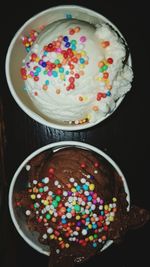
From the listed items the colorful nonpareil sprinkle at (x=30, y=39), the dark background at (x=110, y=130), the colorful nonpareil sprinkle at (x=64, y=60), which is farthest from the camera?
the dark background at (x=110, y=130)

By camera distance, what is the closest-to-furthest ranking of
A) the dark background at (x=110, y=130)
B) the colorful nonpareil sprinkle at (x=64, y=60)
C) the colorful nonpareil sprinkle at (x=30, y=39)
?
the colorful nonpareil sprinkle at (x=64, y=60), the colorful nonpareil sprinkle at (x=30, y=39), the dark background at (x=110, y=130)

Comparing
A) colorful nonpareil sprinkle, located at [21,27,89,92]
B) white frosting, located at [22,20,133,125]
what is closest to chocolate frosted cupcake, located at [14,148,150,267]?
white frosting, located at [22,20,133,125]

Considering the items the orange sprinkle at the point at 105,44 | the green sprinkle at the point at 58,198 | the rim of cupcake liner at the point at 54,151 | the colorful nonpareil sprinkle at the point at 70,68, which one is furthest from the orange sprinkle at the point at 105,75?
the green sprinkle at the point at 58,198

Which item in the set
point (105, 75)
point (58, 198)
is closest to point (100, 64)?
point (105, 75)

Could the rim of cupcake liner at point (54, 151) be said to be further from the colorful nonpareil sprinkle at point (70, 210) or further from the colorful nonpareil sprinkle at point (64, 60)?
the colorful nonpareil sprinkle at point (64, 60)

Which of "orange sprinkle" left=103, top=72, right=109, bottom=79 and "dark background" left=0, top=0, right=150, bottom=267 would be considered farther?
"dark background" left=0, top=0, right=150, bottom=267

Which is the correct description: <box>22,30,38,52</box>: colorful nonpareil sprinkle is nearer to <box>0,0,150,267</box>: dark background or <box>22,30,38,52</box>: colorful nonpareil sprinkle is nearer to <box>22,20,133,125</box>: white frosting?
<box>22,20,133,125</box>: white frosting
